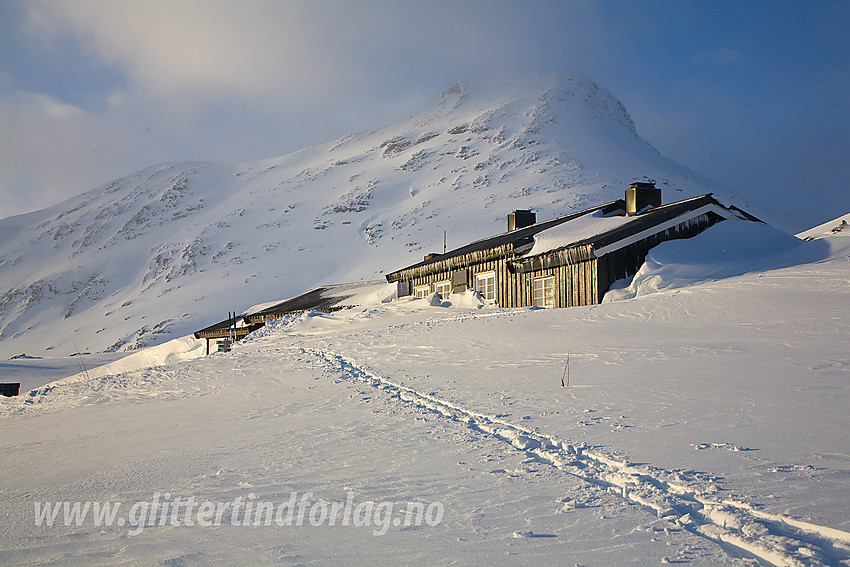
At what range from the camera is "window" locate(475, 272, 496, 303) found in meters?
20.3

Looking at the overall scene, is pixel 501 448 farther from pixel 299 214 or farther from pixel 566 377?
pixel 299 214

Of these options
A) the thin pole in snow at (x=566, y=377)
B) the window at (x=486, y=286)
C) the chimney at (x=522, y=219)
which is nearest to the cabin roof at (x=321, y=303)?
the window at (x=486, y=286)

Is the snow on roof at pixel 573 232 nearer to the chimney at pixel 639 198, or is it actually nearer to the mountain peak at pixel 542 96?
the chimney at pixel 639 198

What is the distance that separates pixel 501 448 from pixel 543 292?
44.1 feet

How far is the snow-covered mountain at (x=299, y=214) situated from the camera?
240 ft

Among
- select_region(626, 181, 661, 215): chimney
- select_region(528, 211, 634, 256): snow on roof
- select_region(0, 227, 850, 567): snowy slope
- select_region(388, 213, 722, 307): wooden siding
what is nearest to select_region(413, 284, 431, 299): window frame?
select_region(388, 213, 722, 307): wooden siding

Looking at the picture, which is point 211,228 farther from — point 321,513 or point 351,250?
point 321,513

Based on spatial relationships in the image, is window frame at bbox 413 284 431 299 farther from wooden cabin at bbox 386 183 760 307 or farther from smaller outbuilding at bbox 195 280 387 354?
smaller outbuilding at bbox 195 280 387 354

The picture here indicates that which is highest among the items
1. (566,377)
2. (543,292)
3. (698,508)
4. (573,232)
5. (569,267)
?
(573,232)

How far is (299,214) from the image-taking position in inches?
4013

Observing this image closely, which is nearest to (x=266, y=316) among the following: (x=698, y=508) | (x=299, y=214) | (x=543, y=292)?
(x=543, y=292)

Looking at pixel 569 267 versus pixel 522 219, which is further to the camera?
pixel 522 219

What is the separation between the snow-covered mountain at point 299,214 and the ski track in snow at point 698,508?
2370 inches

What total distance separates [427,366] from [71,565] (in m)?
7.40
